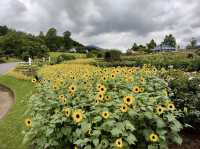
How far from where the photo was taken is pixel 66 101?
3.86 meters

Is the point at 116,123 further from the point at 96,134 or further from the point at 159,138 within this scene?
the point at 159,138

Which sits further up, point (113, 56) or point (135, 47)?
point (135, 47)

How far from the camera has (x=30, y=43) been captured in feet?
181

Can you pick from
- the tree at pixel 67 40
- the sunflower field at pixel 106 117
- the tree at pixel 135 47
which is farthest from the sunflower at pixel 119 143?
the tree at pixel 67 40

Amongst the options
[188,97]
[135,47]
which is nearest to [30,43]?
[135,47]

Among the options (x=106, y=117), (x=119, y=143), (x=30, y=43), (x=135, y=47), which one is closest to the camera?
(x=119, y=143)

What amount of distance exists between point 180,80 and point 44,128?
2.97 meters

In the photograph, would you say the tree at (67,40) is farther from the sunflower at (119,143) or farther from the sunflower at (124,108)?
the sunflower at (119,143)

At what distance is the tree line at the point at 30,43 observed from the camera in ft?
162

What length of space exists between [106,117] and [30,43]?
54209 mm

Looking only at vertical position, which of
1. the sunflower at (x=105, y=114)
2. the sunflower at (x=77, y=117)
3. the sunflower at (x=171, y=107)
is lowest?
the sunflower at (x=77, y=117)

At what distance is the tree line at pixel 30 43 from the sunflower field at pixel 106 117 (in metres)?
42.8

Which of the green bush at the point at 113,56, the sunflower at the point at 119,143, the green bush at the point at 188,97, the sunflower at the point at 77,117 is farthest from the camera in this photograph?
the green bush at the point at 113,56

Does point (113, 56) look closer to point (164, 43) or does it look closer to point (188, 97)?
point (188, 97)
